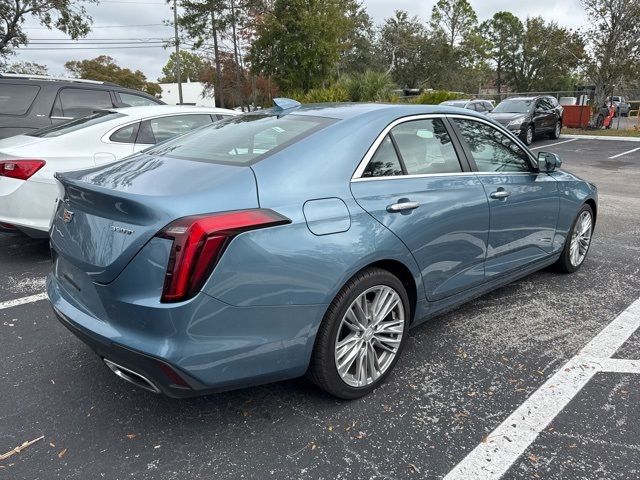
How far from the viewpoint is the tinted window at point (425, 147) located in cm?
304

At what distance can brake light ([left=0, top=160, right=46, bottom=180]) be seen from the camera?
14.8 ft

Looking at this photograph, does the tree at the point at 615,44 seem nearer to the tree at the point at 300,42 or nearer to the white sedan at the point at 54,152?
the tree at the point at 300,42

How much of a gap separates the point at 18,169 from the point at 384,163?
11.4ft

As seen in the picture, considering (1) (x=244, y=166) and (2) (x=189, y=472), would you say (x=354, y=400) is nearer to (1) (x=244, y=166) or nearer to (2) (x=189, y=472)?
(2) (x=189, y=472)

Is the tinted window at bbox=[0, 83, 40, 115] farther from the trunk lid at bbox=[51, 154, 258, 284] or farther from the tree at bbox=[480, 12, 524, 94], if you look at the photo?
the tree at bbox=[480, 12, 524, 94]

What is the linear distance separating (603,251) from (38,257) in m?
5.94

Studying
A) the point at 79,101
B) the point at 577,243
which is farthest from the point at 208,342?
the point at 79,101

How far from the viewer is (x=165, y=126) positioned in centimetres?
560

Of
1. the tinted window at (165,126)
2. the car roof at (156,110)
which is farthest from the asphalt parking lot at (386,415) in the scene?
the car roof at (156,110)

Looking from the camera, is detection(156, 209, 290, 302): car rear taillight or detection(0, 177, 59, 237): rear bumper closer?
detection(156, 209, 290, 302): car rear taillight

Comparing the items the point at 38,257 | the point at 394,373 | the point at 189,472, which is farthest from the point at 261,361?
the point at 38,257

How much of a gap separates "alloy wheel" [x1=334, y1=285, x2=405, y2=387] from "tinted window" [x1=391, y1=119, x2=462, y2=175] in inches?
31.1

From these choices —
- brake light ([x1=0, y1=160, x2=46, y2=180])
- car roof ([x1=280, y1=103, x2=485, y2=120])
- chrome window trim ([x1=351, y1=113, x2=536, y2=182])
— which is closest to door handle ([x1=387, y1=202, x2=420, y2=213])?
chrome window trim ([x1=351, y1=113, x2=536, y2=182])

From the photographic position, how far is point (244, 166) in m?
2.44
